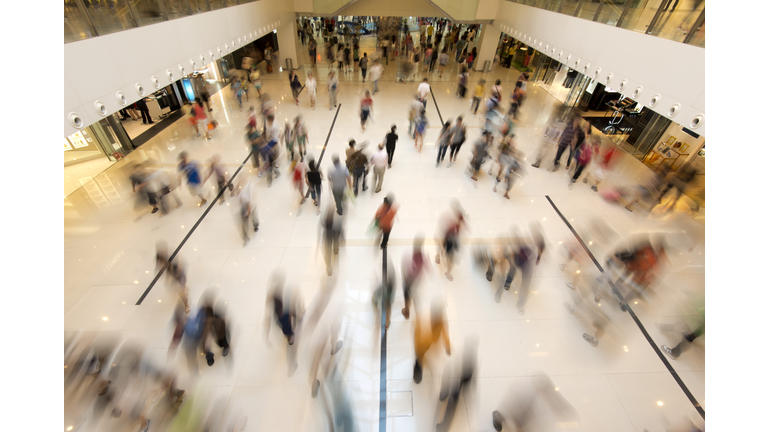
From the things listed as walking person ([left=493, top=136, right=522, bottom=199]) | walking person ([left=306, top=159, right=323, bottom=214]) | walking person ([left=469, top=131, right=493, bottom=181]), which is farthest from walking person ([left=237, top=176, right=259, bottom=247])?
walking person ([left=493, top=136, right=522, bottom=199])

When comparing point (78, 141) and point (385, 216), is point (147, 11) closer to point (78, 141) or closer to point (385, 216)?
point (78, 141)

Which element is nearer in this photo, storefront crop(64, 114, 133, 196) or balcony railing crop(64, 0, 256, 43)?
balcony railing crop(64, 0, 256, 43)

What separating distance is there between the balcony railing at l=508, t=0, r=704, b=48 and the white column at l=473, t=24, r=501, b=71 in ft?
24.3

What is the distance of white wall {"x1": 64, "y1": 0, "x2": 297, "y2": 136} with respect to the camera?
175 inches

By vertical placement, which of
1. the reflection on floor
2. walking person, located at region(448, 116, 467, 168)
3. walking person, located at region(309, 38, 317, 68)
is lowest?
the reflection on floor

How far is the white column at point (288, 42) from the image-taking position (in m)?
14.9

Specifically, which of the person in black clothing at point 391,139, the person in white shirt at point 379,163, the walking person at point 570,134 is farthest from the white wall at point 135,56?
the walking person at point 570,134

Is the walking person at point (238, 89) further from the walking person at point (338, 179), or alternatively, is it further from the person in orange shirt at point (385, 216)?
the person in orange shirt at point (385, 216)

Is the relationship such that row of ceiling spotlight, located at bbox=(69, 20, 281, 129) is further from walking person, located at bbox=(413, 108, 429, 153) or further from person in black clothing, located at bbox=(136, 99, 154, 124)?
walking person, located at bbox=(413, 108, 429, 153)

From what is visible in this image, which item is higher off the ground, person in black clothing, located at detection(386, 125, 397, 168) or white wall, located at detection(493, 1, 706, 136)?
white wall, located at detection(493, 1, 706, 136)

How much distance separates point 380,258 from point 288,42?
1445cm

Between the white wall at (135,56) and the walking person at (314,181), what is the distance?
3396 mm

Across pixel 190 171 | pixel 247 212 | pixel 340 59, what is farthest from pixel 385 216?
pixel 340 59

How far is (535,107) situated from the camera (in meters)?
12.3
